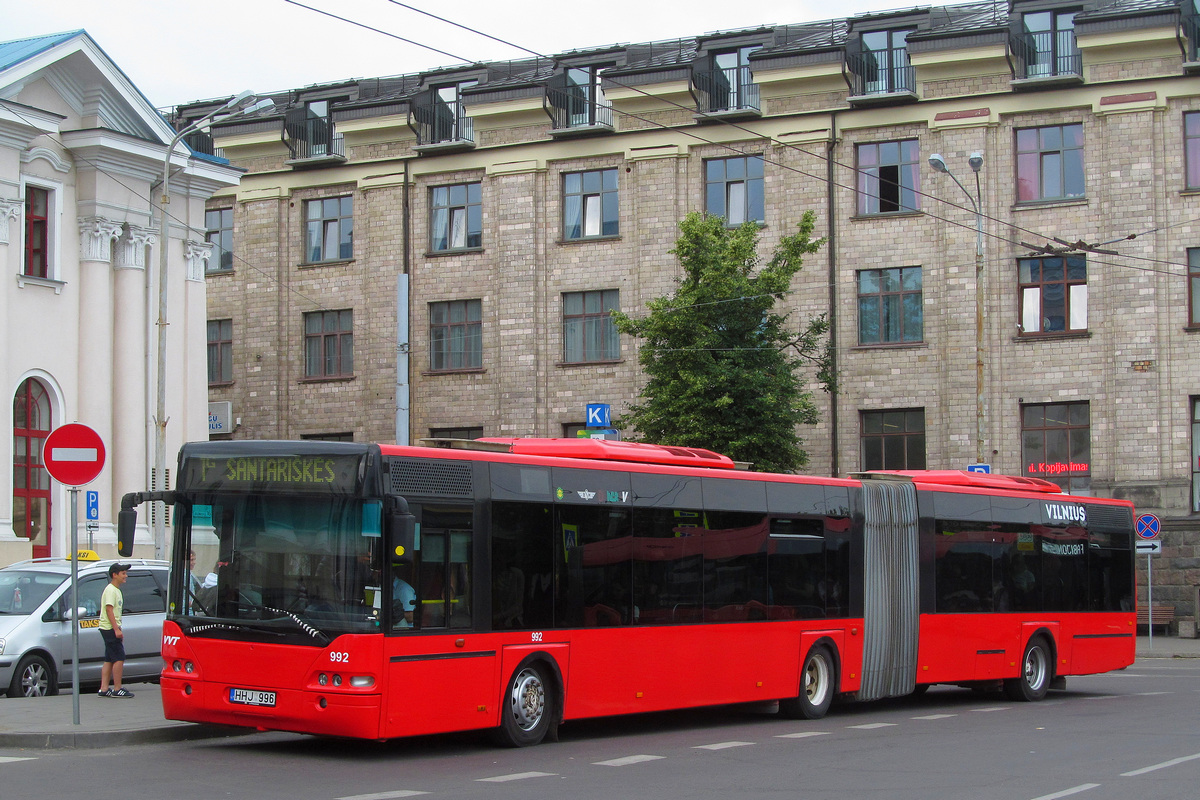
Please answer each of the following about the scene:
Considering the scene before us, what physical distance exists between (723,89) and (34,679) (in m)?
28.3

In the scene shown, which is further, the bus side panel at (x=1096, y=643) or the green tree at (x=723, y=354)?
the green tree at (x=723, y=354)

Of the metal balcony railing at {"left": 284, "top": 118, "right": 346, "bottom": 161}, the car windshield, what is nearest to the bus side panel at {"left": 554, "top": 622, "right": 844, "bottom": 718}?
the car windshield

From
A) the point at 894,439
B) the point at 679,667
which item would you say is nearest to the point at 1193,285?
the point at 894,439

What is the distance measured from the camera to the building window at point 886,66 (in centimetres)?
3953

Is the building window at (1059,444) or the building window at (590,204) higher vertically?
the building window at (590,204)

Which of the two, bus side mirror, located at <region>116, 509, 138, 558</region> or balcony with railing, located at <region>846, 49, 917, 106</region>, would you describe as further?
balcony with railing, located at <region>846, 49, 917, 106</region>

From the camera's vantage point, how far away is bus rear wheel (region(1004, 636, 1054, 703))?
2086 centimetres

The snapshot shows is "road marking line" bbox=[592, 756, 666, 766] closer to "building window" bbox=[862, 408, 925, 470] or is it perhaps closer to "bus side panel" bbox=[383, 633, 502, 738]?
"bus side panel" bbox=[383, 633, 502, 738]

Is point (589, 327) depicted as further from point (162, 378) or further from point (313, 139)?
point (162, 378)

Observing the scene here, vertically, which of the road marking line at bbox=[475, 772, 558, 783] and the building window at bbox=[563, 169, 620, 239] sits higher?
the building window at bbox=[563, 169, 620, 239]

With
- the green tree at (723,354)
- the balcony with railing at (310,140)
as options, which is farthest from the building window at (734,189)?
the balcony with railing at (310,140)

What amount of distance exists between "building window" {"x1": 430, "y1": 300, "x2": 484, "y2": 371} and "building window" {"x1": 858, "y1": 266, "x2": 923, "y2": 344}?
1090cm

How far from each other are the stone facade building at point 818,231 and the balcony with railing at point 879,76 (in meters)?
0.08

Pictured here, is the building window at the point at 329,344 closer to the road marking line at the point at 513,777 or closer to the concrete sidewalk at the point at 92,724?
the concrete sidewalk at the point at 92,724
